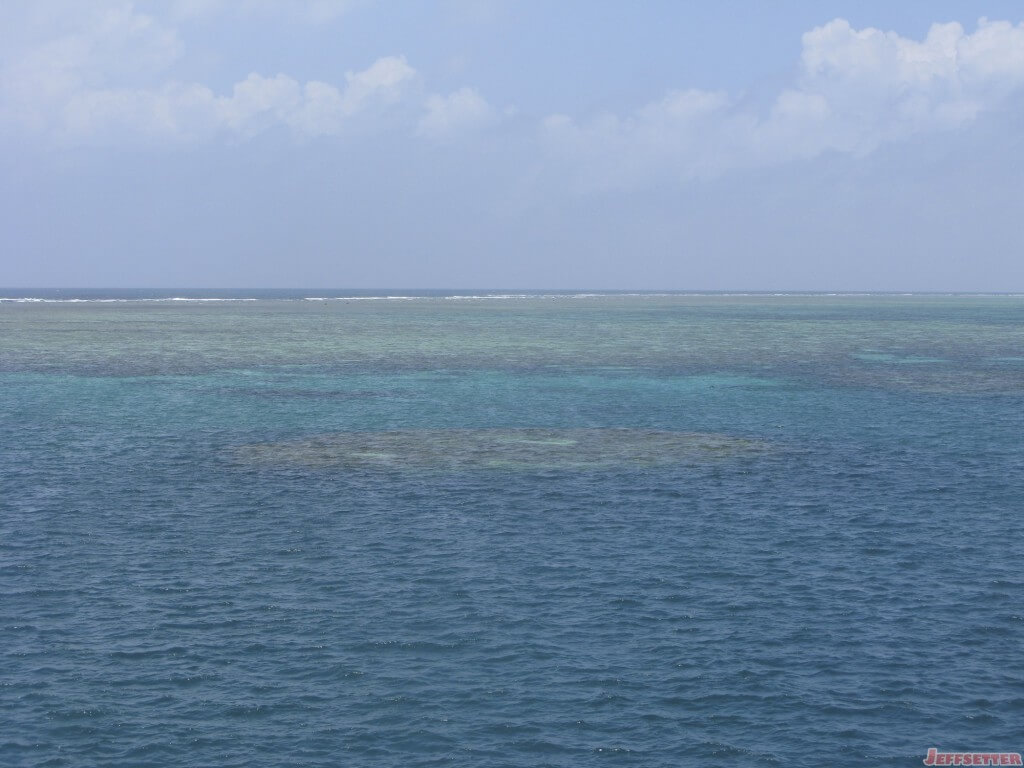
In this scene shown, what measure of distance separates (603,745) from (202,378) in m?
86.7

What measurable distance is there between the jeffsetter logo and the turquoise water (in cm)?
49

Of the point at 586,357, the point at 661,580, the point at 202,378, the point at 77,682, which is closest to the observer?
the point at 77,682

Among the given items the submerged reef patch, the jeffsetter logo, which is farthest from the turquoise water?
the jeffsetter logo

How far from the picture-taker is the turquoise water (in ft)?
90.6

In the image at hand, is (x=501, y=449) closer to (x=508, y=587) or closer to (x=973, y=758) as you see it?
(x=508, y=587)

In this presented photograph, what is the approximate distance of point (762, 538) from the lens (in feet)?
144

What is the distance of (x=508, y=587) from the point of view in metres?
37.8

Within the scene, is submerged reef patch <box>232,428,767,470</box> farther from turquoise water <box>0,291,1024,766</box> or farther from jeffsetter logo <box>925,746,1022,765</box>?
jeffsetter logo <box>925,746,1022,765</box>

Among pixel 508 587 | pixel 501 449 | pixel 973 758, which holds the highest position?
pixel 501 449

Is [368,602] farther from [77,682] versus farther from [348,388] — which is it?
[348,388]

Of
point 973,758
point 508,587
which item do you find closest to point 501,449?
point 508,587

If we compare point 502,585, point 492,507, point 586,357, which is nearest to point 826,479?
point 492,507

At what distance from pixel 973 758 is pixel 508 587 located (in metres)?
16.5

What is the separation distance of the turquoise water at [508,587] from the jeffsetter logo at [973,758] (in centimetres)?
49
